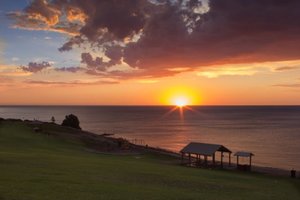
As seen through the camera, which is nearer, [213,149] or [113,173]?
[113,173]

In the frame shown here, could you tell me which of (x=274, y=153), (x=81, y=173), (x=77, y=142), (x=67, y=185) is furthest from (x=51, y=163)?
(x=274, y=153)

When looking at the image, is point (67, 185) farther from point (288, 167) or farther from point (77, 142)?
point (288, 167)

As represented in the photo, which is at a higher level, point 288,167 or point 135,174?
point 135,174

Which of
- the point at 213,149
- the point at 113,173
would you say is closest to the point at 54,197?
the point at 113,173

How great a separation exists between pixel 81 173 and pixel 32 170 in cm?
418

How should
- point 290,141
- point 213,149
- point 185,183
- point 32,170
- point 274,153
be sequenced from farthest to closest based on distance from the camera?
point 290,141 < point 274,153 < point 213,149 < point 185,183 < point 32,170

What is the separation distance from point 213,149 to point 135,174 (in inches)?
1083

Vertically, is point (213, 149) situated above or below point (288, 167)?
above

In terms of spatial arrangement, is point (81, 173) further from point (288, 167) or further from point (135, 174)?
point (288, 167)

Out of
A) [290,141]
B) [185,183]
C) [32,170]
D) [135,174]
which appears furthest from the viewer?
[290,141]

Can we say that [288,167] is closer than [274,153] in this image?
Yes

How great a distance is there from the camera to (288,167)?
261ft

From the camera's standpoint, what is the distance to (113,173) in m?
34.2

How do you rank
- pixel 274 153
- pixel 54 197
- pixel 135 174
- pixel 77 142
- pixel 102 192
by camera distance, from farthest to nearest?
1. pixel 274 153
2. pixel 77 142
3. pixel 135 174
4. pixel 102 192
5. pixel 54 197
